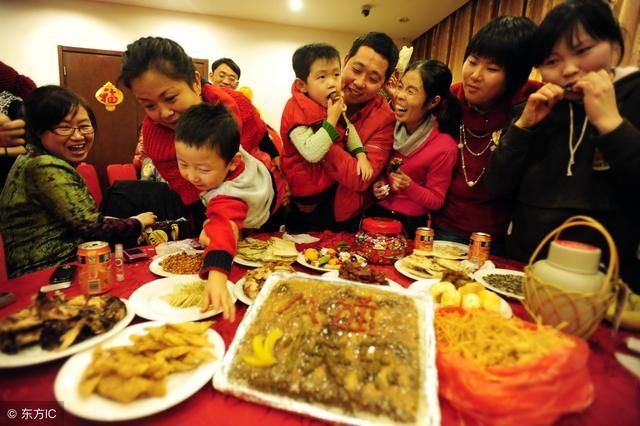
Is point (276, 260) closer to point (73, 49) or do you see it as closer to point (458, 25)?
point (458, 25)

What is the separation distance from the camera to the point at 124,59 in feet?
4.69

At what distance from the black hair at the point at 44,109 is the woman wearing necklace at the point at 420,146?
1.67 m

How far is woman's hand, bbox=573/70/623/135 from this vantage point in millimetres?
1064

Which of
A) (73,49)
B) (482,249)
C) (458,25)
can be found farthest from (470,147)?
(73,49)

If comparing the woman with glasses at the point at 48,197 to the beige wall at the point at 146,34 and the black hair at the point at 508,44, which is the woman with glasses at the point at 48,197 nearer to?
the black hair at the point at 508,44

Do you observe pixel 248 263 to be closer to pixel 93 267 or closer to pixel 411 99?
pixel 93 267

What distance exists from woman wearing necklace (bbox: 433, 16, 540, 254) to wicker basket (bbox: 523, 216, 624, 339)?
0.85 m

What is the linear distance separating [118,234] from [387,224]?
4.62 ft

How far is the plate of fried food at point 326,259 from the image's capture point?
1375 mm

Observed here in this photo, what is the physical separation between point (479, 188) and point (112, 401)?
5.65 ft

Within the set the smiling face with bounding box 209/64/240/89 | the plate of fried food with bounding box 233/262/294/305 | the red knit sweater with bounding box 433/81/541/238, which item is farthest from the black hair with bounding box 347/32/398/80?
the smiling face with bounding box 209/64/240/89

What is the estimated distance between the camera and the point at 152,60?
4.52ft

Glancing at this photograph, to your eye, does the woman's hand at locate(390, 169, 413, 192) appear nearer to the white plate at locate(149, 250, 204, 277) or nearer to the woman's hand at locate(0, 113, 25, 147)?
the white plate at locate(149, 250, 204, 277)

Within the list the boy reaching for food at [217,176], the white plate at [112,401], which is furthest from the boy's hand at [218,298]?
the white plate at [112,401]
